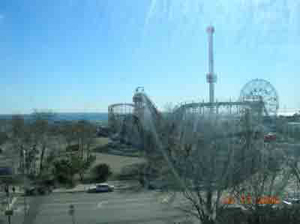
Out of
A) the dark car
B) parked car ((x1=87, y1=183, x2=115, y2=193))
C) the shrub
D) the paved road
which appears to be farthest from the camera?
the shrub

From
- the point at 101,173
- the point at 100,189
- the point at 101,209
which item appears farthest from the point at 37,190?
the point at 101,209

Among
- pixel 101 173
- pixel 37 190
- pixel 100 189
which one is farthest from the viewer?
pixel 101 173

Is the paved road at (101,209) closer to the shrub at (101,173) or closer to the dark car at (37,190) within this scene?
the dark car at (37,190)

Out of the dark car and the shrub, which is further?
the shrub

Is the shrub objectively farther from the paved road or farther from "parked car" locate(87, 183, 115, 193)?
the paved road

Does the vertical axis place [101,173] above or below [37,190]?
above

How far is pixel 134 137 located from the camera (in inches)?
1393

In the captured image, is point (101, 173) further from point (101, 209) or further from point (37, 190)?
point (101, 209)

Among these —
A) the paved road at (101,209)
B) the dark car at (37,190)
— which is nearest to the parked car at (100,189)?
the paved road at (101,209)

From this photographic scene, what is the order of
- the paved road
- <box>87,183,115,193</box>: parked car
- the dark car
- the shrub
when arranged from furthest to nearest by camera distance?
the shrub → <box>87,183,115,193</box>: parked car → the dark car → the paved road

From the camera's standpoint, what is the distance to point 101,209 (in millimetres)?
13305

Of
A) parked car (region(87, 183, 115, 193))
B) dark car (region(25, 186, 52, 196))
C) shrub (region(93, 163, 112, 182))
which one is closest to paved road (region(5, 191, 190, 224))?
parked car (region(87, 183, 115, 193))

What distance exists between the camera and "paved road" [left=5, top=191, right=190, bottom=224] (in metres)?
11.8

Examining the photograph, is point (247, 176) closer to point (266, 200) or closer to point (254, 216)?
point (266, 200)
